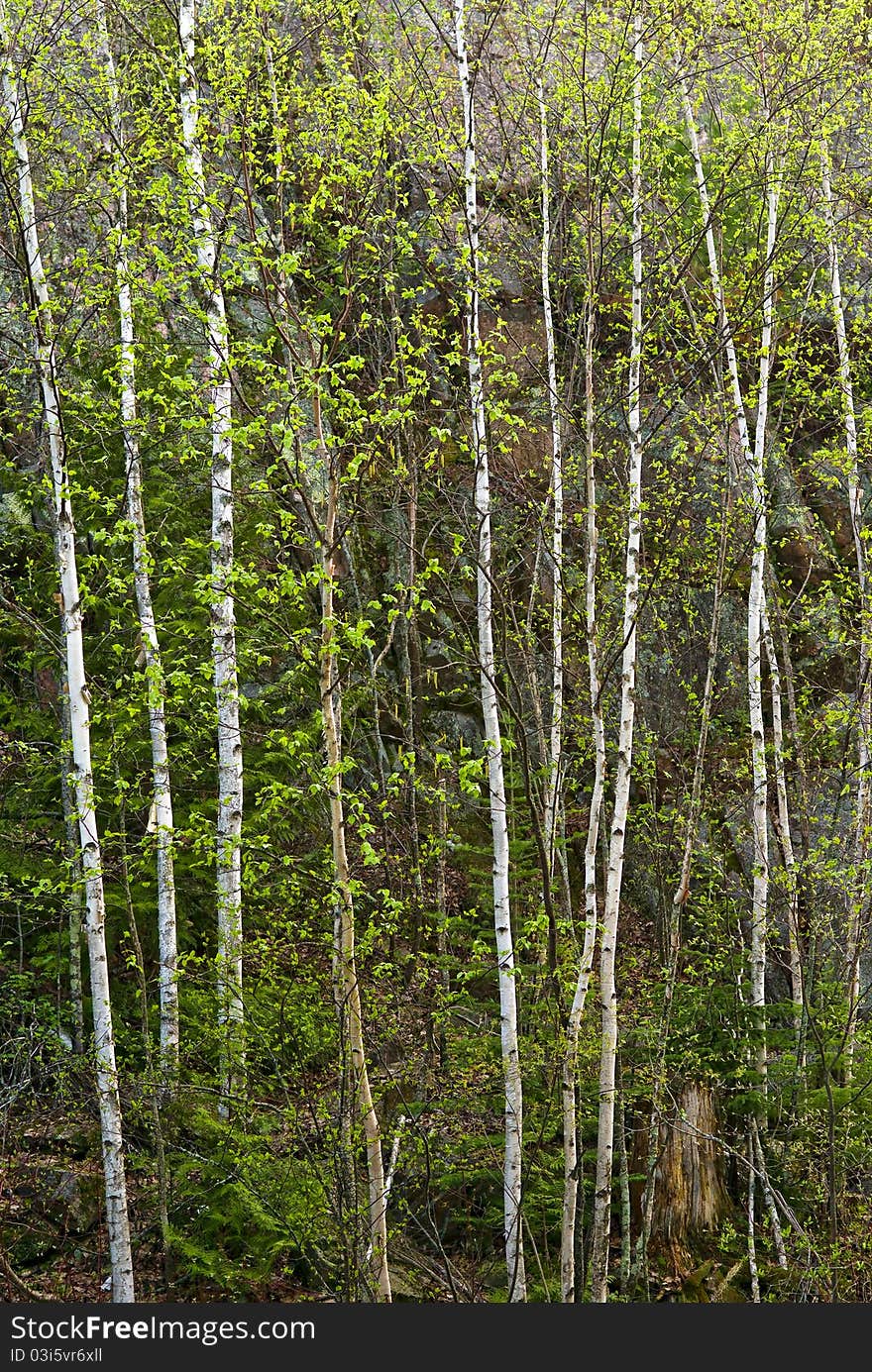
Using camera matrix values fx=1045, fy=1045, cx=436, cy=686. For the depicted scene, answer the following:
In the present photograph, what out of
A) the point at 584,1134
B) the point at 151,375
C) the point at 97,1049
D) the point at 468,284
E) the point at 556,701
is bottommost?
the point at 584,1134

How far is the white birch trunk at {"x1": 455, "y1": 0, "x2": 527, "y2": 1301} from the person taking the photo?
6113 millimetres

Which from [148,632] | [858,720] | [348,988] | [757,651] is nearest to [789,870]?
[858,720]

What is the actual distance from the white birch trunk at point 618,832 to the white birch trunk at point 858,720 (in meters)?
1.83

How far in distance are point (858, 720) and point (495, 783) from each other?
342cm

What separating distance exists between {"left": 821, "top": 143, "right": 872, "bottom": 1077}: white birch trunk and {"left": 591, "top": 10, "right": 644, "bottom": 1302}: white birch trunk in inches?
72.2

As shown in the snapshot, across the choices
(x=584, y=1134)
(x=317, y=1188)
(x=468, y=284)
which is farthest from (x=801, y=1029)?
(x=468, y=284)

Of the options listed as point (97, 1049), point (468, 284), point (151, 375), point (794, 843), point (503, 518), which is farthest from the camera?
point (503, 518)

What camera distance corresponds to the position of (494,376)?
6.48 m

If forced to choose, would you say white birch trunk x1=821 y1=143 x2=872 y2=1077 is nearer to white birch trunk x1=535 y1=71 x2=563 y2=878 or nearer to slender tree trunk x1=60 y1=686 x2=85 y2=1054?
white birch trunk x1=535 y1=71 x2=563 y2=878

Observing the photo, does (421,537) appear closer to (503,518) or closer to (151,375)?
(503,518)

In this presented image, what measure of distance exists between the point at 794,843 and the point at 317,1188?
25.3ft

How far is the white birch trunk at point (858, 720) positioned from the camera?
7496mm

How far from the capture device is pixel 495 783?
6406mm

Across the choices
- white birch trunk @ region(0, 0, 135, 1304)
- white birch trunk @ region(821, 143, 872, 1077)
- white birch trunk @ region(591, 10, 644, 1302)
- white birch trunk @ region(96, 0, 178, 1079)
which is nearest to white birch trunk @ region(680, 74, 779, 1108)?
white birch trunk @ region(821, 143, 872, 1077)
